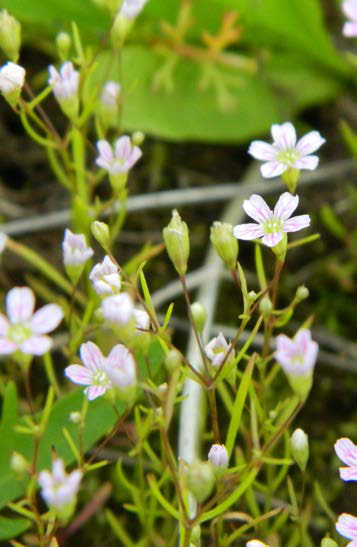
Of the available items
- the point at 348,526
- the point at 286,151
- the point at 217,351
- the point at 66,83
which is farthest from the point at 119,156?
the point at 348,526

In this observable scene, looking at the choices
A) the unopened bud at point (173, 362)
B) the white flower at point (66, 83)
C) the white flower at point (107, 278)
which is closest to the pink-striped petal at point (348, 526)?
the unopened bud at point (173, 362)

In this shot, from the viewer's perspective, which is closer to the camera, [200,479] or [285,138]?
[200,479]

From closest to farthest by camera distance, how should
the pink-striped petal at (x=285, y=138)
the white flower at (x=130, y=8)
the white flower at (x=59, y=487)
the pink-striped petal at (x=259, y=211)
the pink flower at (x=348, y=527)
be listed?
the white flower at (x=59, y=487) < the pink flower at (x=348, y=527) < the pink-striped petal at (x=259, y=211) < the pink-striped petal at (x=285, y=138) < the white flower at (x=130, y=8)

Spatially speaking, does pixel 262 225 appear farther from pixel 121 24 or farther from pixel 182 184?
pixel 182 184

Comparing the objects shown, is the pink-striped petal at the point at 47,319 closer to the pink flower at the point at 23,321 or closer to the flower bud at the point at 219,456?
the pink flower at the point at 23,321

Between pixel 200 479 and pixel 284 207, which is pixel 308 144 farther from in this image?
pixel 200 479

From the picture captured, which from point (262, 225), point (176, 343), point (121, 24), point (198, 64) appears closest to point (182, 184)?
point (198, 64)
